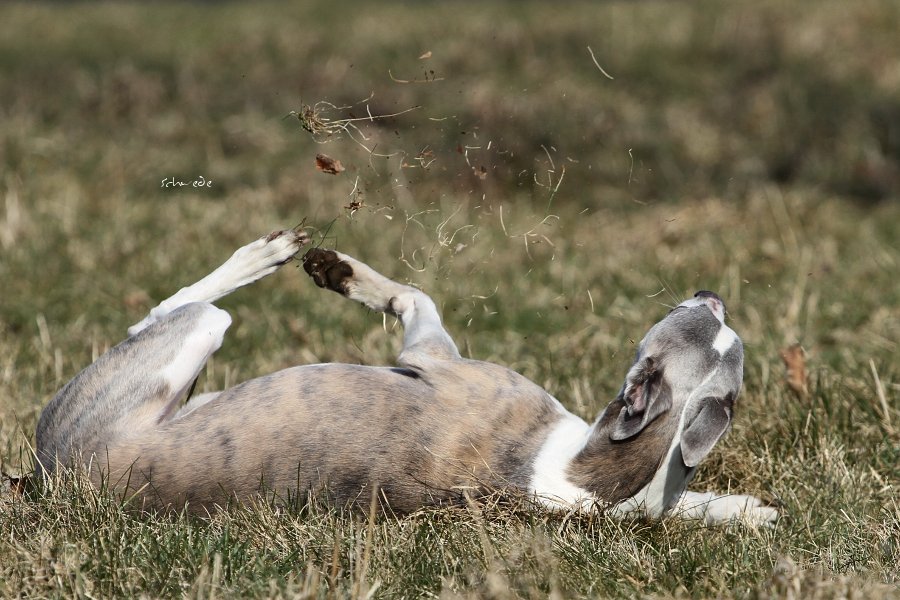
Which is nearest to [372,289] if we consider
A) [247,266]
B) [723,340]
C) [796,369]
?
[247,266]

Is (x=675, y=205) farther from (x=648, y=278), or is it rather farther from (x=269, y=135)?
(x=269, y=135)

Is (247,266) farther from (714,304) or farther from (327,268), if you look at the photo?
(714,304)

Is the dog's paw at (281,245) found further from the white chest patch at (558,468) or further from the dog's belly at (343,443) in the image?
the white chest patch at (558,468)

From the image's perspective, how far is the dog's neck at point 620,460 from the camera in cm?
362

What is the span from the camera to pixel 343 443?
3482 mm

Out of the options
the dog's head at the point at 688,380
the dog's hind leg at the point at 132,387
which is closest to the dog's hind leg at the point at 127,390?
the dog's hind leg at the point at 132,387

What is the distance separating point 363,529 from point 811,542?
4.47 feet

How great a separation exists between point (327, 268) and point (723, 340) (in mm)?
1552

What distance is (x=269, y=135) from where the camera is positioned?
941 centimetres

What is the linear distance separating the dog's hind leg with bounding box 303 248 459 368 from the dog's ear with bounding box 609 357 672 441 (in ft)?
2.69

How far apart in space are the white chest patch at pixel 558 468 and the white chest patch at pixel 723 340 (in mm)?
558

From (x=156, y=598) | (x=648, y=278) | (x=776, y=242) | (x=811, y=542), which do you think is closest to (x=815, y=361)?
(x=648, y=278)

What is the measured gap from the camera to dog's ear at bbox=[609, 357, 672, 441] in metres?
3.65

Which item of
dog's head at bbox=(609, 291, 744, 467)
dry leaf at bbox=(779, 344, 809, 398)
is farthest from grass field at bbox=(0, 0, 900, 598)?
dog's head at bbox=(609, 291, 744, 467)
